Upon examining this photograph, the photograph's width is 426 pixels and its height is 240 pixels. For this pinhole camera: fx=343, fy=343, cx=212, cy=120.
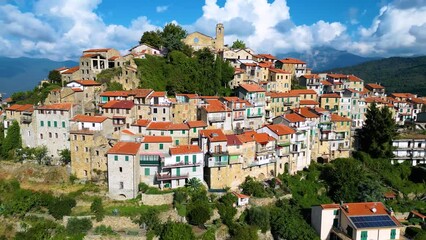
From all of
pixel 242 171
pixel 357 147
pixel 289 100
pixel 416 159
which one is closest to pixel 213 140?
pixel 242 171

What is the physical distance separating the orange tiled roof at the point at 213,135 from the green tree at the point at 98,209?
14668mm

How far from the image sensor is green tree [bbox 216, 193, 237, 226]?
38.2 metres

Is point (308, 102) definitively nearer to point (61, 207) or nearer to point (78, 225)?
point (78, 225)

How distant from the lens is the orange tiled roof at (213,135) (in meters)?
42.7

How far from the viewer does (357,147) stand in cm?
5859

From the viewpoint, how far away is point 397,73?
533 feet

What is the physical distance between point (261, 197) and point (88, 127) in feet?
77.1

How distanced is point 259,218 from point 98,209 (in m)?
17.7

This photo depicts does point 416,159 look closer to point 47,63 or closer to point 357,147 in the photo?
point 357,147

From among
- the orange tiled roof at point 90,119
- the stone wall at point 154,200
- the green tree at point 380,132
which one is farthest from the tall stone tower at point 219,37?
the stone wall at point 154,200

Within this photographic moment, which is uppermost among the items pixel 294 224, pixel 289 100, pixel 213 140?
pixel 289 100

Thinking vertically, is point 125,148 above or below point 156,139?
below

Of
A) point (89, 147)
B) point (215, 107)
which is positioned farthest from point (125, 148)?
point (215, 107)

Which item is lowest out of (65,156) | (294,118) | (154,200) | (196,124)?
(154,200)
